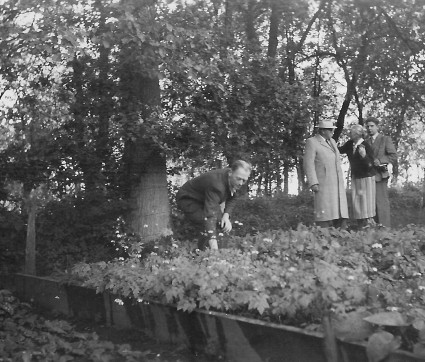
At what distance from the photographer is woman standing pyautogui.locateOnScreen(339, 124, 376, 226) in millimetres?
8453

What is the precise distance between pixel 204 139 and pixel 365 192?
2417mm

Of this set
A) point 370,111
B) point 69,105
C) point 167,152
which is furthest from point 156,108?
point 370,111

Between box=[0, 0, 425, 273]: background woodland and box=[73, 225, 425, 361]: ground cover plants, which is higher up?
box=[0, 0, 425, 273]: background woodland

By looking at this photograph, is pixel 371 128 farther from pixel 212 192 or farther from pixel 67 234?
pixel 67 234

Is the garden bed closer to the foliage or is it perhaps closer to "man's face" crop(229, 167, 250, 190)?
the foliage

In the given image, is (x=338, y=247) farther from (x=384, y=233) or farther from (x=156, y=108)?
(x=156, y=108)

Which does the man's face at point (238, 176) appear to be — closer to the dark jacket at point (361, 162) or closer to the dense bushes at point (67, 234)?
the dense bushes at point (67, 234)

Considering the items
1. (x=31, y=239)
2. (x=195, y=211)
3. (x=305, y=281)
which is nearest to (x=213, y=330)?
(x=305, y=281)

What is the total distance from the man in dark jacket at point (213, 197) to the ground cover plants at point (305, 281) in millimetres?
286

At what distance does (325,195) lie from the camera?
26.6 ft

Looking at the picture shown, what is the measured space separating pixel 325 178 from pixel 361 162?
702mm

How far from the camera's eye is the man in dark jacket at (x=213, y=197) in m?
6.43

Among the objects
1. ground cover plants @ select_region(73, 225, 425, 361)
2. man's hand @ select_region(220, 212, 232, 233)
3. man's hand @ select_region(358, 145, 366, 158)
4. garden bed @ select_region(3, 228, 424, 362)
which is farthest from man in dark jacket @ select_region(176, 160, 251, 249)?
man's hand @ select_region(358, 145, 366, 158)

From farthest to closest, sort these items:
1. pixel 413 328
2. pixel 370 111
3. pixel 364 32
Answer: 1. pixel 370 111
2. pixel 364 32
3. pixel 413 328
